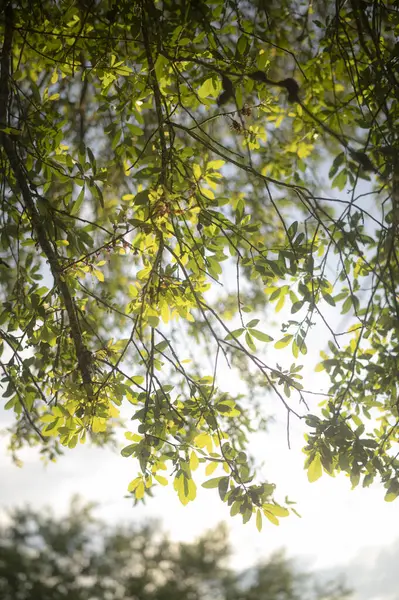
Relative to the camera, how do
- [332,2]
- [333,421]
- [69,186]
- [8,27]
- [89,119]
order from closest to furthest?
[333,421] → [69,186] → [8,27] → [332,2] → [89,119]

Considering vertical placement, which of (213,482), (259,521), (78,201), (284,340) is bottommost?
(259,521)

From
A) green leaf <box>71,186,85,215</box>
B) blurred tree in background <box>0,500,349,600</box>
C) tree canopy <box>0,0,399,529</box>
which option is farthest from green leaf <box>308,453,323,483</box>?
blurred tree in background <box>0,500,349,600</box>

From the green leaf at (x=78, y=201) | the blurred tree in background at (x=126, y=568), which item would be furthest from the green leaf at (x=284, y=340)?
the blurred tree in background at (x=126, y=568)

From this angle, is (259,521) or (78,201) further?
(78,201)

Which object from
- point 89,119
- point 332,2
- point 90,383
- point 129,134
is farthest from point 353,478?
point 89,119

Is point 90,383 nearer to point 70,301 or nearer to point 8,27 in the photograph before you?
point 70,301

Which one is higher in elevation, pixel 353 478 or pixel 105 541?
pixel 105 541

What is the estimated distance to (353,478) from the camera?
144 centimetres

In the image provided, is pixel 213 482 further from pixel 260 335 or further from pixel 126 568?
pixel 126 568

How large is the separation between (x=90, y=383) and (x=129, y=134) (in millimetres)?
892

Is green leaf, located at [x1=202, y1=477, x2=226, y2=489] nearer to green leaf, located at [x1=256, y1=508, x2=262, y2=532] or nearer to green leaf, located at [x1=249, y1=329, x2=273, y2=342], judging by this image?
green leaf, located at [x1=256, y1=508, x2=262, y2=532]

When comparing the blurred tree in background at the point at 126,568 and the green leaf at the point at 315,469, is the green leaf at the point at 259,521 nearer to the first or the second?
the green leaf at the point at 315,469

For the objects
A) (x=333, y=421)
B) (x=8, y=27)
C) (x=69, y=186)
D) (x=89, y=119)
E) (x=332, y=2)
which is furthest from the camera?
(x=89, y=119)

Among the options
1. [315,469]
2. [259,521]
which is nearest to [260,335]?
[315,469]
